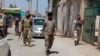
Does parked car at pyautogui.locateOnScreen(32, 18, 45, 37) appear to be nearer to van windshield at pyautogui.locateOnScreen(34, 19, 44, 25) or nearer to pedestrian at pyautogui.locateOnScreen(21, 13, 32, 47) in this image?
van windshield at pyautogui.locateOnScreen(34, 19, 44, 25)

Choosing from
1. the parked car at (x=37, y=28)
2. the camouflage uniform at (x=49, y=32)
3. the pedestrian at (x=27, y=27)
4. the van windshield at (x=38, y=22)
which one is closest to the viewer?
the camouflage uniform at (x=49, y=32)

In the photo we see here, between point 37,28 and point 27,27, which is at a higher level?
point 27,27

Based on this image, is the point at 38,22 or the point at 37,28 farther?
the point at 38,22

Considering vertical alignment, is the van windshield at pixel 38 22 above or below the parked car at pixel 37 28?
above

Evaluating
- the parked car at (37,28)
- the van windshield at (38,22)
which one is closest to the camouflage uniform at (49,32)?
the parked car at (37,28)

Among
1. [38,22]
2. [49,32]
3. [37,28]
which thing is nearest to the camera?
[49,32]

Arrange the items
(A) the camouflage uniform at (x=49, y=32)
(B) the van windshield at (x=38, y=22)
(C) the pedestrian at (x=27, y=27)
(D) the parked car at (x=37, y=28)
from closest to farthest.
Answer: (A) the camouflage uniform at (x=49, y=32) → (C) the pedestrian at (x=27, y=27) → (D) the parked car at (x=37, y=28) → (B) the van windshield at (x=38, y=22)

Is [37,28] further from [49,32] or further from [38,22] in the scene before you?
[49,32]

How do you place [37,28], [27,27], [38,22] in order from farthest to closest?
[38,22]
[37,28]
[27,27]

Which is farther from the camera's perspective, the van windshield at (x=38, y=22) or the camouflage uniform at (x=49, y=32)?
the van windshield at (x=38, y=22)

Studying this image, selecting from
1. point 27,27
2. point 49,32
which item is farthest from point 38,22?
point 49,32

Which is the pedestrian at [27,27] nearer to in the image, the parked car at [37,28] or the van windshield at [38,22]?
the parked car at [37,28]

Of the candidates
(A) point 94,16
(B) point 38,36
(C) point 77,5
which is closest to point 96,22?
(A) point 94,16

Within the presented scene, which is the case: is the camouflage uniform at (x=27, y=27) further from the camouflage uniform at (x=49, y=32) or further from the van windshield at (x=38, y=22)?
the van windshield at (x=38, y=22)
